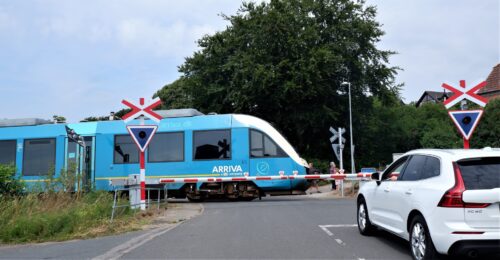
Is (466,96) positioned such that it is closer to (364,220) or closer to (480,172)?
(364,220)

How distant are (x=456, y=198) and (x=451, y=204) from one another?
0.09 m

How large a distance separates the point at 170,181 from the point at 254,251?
37.8 ft

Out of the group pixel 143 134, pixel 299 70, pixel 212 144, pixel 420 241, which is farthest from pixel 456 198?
pixel 299 70

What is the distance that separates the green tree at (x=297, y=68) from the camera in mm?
33656

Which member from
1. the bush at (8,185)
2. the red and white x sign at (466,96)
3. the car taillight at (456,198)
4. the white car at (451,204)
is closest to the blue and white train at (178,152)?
the bush at (8,185)

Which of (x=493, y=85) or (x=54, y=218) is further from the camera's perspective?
(x=493, y=85)

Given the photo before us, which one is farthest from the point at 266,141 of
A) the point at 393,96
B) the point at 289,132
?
the point at 393,96

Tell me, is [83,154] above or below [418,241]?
above

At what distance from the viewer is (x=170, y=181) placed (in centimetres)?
1873

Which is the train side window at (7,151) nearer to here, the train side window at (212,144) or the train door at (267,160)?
the train side window at (212,144)

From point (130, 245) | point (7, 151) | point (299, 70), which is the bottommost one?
point (130, 245)

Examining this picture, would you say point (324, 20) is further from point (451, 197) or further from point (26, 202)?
point (451, 197)

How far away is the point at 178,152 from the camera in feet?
63.1

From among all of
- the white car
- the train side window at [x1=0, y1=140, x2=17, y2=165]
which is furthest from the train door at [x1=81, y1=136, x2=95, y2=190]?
Answer: the white car
